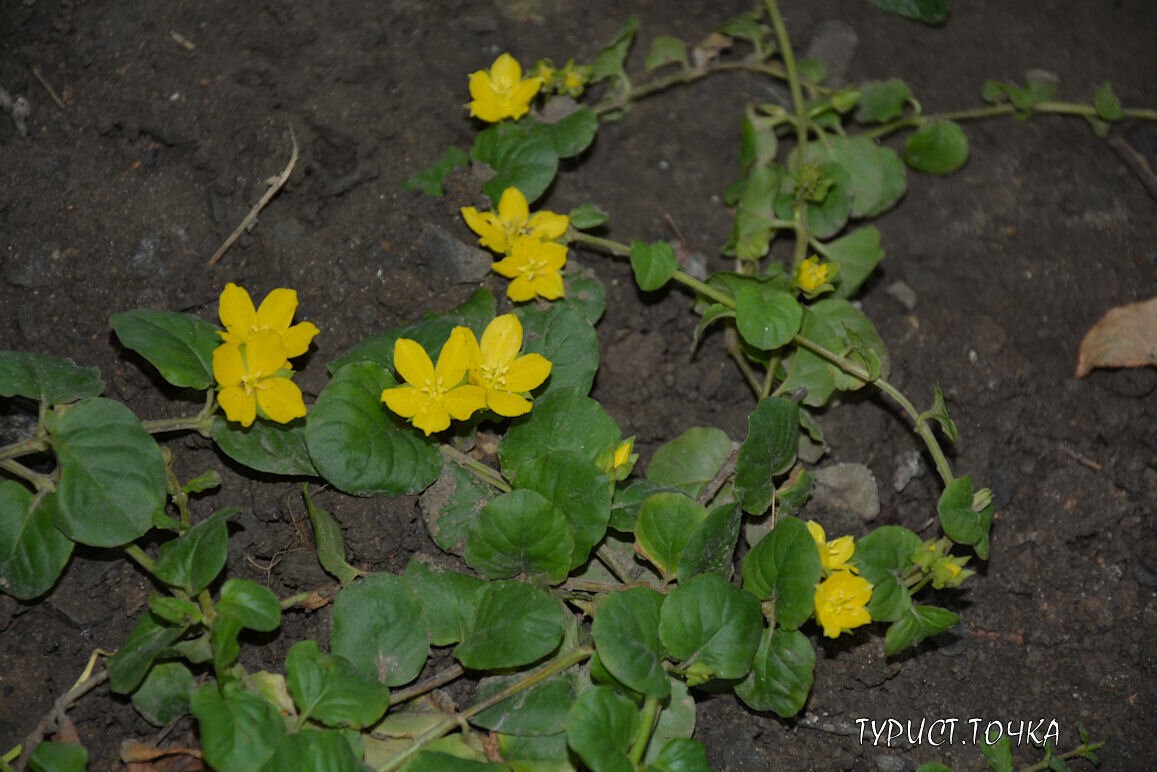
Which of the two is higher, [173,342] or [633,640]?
[173,342]

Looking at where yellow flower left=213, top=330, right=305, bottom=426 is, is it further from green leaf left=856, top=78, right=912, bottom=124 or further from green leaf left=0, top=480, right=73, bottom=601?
green leaf left=856, top=78, right=912, bottom=124

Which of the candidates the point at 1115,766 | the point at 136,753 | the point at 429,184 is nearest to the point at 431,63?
the point at 429,184

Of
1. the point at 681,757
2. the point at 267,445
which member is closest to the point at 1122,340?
the point at 681,757

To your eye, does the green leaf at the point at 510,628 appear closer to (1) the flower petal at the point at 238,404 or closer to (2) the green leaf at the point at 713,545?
(2) the green leaf at the point at 713,545

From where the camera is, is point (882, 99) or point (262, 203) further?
point (882, 99)

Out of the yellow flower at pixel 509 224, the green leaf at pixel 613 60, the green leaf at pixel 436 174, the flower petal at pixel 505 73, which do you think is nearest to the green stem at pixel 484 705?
the yellow flower at pixel 509 224

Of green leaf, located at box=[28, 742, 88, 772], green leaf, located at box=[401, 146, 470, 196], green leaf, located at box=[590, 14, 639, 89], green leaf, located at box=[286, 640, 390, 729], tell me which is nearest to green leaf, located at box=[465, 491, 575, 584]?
green leaf, located at box=[286, 640, 390, 729]

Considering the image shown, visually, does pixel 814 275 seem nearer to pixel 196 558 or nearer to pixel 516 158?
pixel 516 158
